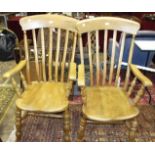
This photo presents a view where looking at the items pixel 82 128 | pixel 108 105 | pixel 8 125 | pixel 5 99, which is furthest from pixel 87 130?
pixel 5 99

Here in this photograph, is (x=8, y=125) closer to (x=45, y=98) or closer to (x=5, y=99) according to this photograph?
(x=5, y=99)

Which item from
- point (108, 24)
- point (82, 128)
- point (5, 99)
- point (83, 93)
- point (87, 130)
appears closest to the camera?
point (83, 93)

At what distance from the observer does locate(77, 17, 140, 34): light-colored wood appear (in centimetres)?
197

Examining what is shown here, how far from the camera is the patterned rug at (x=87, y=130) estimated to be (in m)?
2.17

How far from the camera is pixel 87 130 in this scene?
2.28 metres

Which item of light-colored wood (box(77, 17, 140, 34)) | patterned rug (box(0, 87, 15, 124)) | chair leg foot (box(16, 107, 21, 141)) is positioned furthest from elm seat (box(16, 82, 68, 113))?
patterned rug (box(0, 87, 15, 124))

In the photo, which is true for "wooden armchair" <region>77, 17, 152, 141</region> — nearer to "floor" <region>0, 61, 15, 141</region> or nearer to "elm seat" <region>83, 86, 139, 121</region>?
"elm seat" <region>83, 86, 139, 121</region>

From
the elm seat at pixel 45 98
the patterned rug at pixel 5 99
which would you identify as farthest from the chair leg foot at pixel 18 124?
the patterned rug at pixel 5 99

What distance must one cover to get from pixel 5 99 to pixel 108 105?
1453 millimetres

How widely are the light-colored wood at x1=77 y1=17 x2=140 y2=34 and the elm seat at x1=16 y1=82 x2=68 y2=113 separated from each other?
20.7 inches

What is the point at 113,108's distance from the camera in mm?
1797
